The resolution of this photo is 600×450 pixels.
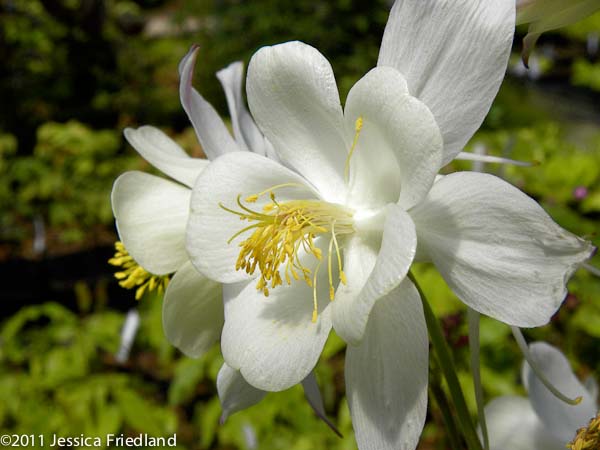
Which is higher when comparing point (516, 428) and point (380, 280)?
point (380, 280)

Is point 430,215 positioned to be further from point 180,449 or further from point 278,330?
point 180,449

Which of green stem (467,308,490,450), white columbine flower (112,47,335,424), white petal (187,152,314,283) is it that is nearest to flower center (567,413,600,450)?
green stem (467,308,490,450)

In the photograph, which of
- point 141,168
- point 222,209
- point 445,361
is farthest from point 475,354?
point 141,168

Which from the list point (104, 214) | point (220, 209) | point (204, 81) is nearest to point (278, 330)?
point (220, 209)

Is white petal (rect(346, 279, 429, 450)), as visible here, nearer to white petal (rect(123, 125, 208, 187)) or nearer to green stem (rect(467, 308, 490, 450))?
green stem (rect(467, 308, 490, 450))

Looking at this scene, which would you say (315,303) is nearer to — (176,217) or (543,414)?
(176,217)
